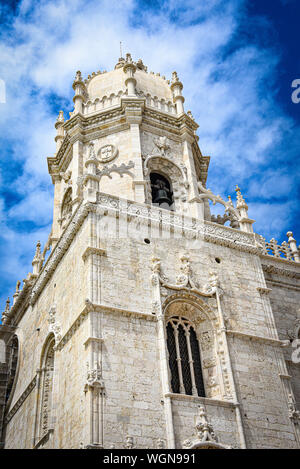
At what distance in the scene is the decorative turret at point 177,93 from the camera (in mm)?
26000

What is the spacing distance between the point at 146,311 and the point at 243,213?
24.2ft

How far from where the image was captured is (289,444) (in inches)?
658

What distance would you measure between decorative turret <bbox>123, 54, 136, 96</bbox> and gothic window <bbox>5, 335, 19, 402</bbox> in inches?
479

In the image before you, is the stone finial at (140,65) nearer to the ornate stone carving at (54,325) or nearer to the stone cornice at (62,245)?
the stone cornice at (62,245)

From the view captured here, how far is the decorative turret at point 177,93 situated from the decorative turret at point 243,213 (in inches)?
197

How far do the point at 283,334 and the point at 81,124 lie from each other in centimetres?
1219

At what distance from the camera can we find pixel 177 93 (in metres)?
26.8

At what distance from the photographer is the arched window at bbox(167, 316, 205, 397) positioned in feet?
56.2

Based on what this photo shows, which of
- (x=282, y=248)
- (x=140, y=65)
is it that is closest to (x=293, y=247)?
(x=282, y=248)

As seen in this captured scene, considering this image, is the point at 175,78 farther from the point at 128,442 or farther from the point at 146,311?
the point at 128,442

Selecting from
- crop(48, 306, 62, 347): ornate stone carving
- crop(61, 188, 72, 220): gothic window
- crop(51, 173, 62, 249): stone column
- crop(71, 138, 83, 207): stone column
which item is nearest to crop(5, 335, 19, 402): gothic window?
crop(51, 173, 62, 249): stone column

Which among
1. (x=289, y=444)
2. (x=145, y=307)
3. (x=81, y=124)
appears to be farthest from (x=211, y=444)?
(x=81, y=124)

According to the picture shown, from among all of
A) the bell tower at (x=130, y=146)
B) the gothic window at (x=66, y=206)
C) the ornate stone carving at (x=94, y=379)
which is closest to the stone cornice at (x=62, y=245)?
the bell tower at (x=130, y=146)
